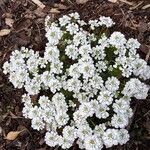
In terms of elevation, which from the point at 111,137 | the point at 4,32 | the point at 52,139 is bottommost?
the point at 52,139

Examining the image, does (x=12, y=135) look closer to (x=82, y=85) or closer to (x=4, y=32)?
(x=82, y=85)

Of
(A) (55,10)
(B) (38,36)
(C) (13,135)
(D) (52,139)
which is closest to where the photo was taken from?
(D) (52,139)

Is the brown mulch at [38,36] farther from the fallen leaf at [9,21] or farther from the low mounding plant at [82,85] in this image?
the low mounding plant at [82,85]

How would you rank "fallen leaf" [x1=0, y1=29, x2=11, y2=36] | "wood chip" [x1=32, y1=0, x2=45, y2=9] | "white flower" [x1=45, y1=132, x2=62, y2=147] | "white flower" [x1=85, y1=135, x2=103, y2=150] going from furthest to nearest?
"wood chip" [x1=32, y1=0, x2=45, y2=9] < "fallen leaf" [x1=0, y1=29, x2=11, y2=36] < "white flower" [x1=45, y1=132, x2=62, y2=147] < "white flower" [x1=85, y1=135, x2=103, y2=150]

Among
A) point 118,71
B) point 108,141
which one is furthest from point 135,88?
point 108,141

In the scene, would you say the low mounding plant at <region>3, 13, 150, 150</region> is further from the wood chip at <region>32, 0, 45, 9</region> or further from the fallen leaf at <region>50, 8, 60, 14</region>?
the wood chip at <region>32, 0, 45, 9</region>

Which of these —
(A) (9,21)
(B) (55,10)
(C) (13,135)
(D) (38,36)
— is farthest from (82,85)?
(A) (9,21)

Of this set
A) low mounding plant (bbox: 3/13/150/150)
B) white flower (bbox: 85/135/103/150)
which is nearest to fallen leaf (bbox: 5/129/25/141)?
low mounding plant (bbox: 3/13/150/150)

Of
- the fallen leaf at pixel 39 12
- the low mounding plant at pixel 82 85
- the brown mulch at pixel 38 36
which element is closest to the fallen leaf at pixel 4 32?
the brown mulch at pixel 38 36

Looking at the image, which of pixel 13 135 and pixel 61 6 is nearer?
pixel 13 135
